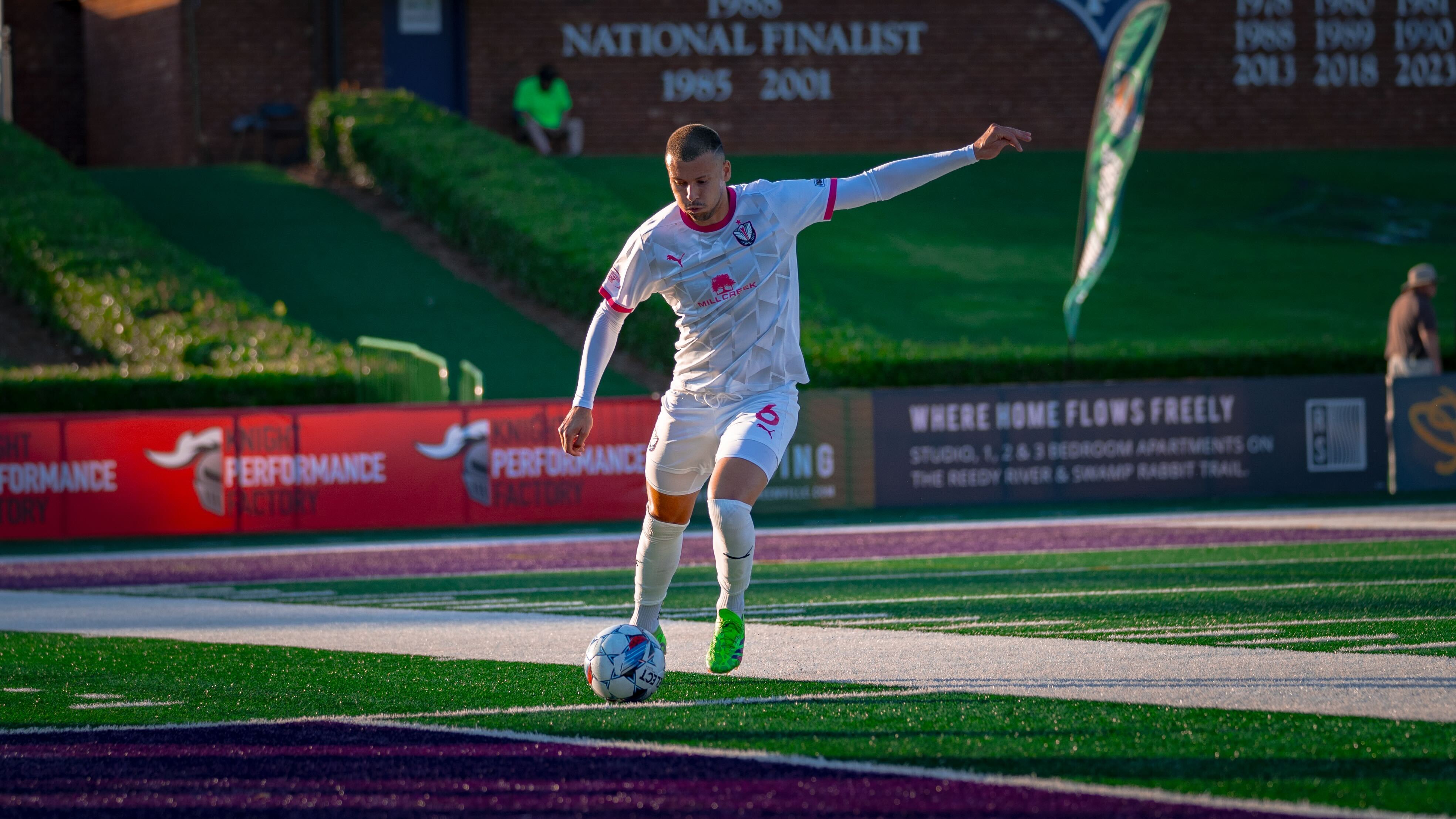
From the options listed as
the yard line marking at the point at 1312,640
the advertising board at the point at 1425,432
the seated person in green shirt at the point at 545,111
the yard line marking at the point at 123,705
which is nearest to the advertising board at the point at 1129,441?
the advertising board at the point at 1425,432

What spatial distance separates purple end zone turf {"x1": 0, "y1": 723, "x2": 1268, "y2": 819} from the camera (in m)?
4.43

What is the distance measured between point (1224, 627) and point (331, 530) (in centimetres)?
1116

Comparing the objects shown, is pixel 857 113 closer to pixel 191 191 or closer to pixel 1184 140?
pixel 1184 140

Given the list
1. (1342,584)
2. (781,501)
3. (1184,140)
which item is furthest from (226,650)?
(1184,140)

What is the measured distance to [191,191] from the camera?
2800cm

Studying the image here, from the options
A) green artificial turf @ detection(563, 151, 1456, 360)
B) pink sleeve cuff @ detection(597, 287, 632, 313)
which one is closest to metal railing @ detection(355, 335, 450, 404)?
green artificial turf @ detection(563, 151, 1456, 360)

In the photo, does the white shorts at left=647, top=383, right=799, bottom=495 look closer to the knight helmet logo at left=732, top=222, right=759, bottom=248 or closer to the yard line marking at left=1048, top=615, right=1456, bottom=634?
the knight helmet logo at left=732, top=222, right=759, bottom=248

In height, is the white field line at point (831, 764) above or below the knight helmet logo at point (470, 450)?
below

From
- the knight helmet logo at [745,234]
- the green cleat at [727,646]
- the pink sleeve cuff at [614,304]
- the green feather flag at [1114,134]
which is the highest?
the green feather flag at [1114,134]

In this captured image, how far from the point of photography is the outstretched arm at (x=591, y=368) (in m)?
6.54

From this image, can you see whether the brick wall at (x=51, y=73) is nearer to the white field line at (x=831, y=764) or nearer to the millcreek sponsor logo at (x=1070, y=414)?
the millcreek sponsor logo at (x=1070, y=414)

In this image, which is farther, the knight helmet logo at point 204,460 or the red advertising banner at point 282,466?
the knight helmet logo at point 204,460

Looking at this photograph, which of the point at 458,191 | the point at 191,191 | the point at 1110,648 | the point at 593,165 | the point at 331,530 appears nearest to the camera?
the point at 1110,648

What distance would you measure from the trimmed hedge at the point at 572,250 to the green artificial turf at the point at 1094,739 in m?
13.1
